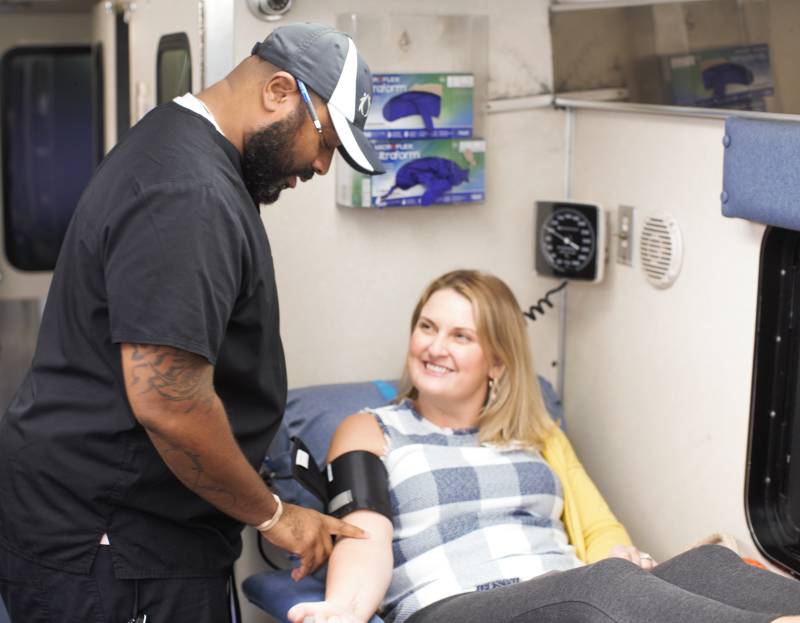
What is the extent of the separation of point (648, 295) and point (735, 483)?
Answer: 629 mm

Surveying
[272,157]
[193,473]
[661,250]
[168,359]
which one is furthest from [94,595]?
[661,250]

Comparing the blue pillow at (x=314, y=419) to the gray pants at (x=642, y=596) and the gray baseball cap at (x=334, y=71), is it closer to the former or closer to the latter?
the gray pants at (x=642, y=596)

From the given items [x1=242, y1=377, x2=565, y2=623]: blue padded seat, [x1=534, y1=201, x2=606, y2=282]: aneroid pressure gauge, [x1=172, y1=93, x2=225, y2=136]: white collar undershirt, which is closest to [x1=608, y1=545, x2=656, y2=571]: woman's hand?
[x1=242, y1=377, x2=565, y2=623]: blue padded seat

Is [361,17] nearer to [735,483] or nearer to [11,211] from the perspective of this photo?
[735,483]

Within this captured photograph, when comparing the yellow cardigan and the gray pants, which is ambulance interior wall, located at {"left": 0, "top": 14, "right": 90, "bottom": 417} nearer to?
the yellow cardigan

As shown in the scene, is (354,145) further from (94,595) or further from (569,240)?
(569,240)

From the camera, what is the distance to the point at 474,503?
116 inches

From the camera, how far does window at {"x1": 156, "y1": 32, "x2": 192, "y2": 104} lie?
3508 mm

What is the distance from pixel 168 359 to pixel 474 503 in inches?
46.7

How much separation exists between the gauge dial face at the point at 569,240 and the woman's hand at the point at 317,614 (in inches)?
56.1

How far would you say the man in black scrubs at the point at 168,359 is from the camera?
202cm

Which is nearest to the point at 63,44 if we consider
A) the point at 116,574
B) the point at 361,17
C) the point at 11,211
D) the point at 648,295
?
the point at 11,211

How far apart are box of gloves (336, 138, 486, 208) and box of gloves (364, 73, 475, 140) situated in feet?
0.11

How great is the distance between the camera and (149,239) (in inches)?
78.5
